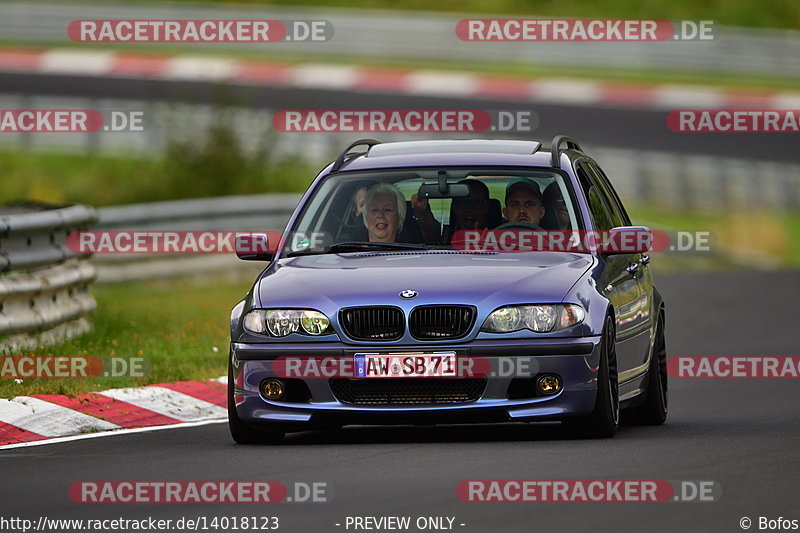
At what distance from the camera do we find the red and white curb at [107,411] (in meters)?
10.9

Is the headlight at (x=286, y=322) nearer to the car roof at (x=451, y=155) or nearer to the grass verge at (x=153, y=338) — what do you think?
the car roof at (x=451, y=155)

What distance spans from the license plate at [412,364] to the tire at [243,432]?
836 mm

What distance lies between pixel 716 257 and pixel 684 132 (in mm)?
13152

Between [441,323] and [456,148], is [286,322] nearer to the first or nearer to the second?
[441,323]

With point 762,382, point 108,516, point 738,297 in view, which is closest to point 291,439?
point 108,516

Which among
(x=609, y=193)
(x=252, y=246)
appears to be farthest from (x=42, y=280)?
(x=609, y=193)

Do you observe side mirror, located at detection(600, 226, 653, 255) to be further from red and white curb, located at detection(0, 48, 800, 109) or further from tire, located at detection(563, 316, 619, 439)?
red and white curb, located at detection(0, 48, 800, 109)

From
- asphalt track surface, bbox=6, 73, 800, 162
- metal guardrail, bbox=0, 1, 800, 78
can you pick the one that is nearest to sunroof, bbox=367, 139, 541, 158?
asphalt track surface, bbox=6, 73, 800, 162

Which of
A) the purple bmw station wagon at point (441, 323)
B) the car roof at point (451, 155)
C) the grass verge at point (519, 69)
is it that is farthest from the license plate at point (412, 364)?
the grass verge at point (519, 69)

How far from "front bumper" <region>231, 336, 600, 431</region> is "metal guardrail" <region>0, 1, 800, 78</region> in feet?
105

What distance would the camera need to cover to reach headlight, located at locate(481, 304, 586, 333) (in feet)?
32.8

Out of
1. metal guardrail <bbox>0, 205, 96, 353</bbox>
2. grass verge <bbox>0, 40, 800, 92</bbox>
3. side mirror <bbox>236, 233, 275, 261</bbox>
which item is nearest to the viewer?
side mirror <bbox>236, 233, 275, 261</bbox>

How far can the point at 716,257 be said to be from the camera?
2709cm

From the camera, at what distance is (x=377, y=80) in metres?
40.8
